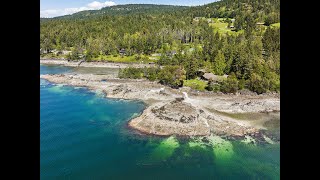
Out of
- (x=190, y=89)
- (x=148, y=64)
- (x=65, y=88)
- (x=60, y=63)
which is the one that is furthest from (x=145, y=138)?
(x=60, y=63)

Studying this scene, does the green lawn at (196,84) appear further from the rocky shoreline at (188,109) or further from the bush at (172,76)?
the rocky shoreline at (188,109)

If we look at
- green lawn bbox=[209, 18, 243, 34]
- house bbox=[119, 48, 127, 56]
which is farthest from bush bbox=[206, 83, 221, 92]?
green lawn bbox=[209, 18, 243, 34]

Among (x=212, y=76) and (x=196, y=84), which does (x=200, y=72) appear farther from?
(x=196, y=84)

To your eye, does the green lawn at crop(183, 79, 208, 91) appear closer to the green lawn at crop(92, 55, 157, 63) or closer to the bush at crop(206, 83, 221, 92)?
the bush at crop(206, 83, 221, 92)

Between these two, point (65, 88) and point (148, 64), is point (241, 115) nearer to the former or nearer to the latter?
point (65, 88)

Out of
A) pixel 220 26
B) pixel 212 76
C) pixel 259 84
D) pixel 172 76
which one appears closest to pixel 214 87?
pixel 212 76
